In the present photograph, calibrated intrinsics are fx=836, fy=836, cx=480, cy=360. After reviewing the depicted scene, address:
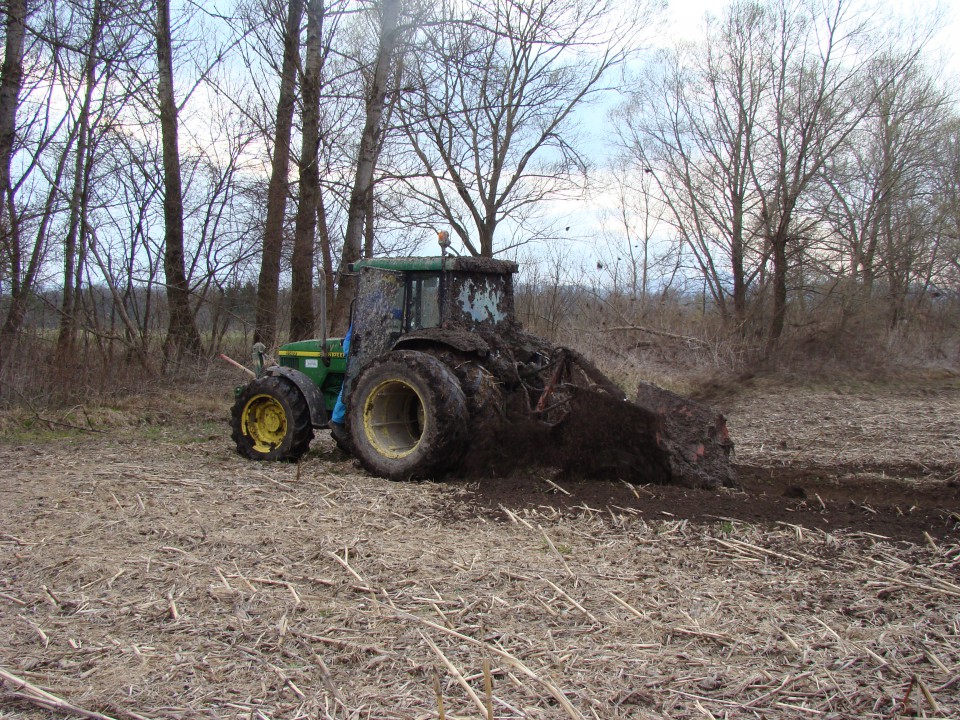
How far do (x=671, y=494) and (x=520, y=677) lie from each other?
119 inches

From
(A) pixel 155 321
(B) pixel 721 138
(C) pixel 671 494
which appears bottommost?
(C) pixel 671 494

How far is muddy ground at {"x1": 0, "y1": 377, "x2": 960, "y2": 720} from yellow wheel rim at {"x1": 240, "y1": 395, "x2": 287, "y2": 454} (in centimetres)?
132

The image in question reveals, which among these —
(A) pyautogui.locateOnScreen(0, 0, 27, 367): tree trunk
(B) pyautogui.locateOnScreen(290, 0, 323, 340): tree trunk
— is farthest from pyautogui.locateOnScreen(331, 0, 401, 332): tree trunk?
(A) pyautogui.locateOnScreen(0, 0, 27, 367): tree trunk

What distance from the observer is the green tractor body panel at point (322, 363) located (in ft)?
28.9

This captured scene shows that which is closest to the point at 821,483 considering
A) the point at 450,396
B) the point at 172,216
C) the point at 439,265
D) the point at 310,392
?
the point at 450,396

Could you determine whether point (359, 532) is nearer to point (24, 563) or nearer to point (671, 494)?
point (24, 563)

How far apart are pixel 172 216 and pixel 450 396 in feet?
33.2

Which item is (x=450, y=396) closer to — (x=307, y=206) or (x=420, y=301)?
(x=420, y=301)

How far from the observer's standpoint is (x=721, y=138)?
65.6 feet

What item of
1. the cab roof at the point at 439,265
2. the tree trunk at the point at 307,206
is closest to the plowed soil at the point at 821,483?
the cab roof at the point at 439,265

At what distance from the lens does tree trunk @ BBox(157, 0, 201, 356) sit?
14703 millimetres

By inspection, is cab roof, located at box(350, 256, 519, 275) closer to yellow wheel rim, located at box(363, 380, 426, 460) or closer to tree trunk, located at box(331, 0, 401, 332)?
yellow wheel rim, located at box(363, 380, 426, 460)

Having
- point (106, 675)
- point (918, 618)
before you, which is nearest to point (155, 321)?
point (106, 675)

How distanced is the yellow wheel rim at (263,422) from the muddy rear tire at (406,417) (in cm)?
124
